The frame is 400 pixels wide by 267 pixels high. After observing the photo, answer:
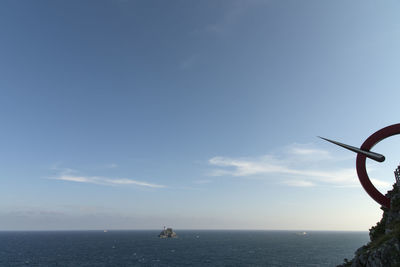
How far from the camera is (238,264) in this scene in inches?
4439

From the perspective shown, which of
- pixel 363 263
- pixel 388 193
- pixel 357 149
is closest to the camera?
pixel 363 263

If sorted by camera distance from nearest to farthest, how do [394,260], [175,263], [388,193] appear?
[394,260]
[388,193]
[175,263]

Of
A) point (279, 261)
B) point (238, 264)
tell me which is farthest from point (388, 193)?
point (279, 261)

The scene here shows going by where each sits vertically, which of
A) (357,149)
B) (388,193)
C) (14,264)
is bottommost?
(14,264)

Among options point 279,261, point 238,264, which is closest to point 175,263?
point 238,264

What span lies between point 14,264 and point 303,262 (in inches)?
5561

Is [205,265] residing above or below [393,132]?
below

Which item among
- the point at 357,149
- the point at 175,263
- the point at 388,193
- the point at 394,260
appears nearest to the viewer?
the point at 394,260

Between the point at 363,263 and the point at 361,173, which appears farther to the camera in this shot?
the point at 361,173

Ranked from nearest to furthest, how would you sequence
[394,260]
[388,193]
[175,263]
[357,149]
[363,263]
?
[394,260] → [363,263] → [357,149] → [388,193] → [175,263]

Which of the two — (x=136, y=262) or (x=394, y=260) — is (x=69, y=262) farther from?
(x=394, y=260)

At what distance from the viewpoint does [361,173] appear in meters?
35.5

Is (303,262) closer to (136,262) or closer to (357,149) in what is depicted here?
(136,262)

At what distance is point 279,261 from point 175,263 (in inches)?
2070
